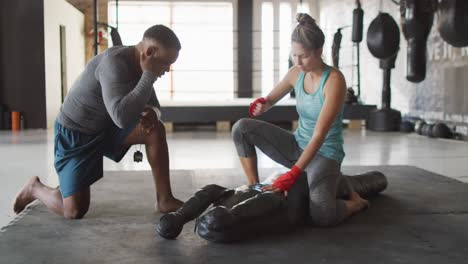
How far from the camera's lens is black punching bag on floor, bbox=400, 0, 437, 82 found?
495 cm

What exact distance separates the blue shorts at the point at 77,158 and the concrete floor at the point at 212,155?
1.22 ft

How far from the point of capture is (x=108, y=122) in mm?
2635

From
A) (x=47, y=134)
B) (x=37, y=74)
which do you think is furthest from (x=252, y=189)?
(x=37, y=74)

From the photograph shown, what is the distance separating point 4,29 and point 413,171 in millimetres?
6614

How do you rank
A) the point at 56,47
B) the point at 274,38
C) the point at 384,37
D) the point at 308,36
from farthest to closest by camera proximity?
the point at 274,38 < the point at 56,47 < the point at 384,37 < the point at 308,36

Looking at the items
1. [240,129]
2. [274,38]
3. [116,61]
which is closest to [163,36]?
[116,61]

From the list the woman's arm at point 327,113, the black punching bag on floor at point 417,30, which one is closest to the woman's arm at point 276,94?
the woman's arm at point 327,113

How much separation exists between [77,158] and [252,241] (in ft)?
3.13

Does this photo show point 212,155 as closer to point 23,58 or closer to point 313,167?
point 313,167

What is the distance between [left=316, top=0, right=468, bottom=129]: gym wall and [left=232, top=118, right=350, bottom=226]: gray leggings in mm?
4250

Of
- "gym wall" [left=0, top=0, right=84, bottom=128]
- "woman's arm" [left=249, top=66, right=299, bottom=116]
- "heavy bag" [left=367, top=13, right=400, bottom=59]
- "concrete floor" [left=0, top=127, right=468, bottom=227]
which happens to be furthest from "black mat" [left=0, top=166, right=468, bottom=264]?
"gym wall" [left=0, top=0, right=84, bottom=128]

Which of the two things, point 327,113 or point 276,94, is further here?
point 276,94

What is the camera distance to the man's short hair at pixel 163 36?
2.32 m

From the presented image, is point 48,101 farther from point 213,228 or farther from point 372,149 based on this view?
point 213,228
